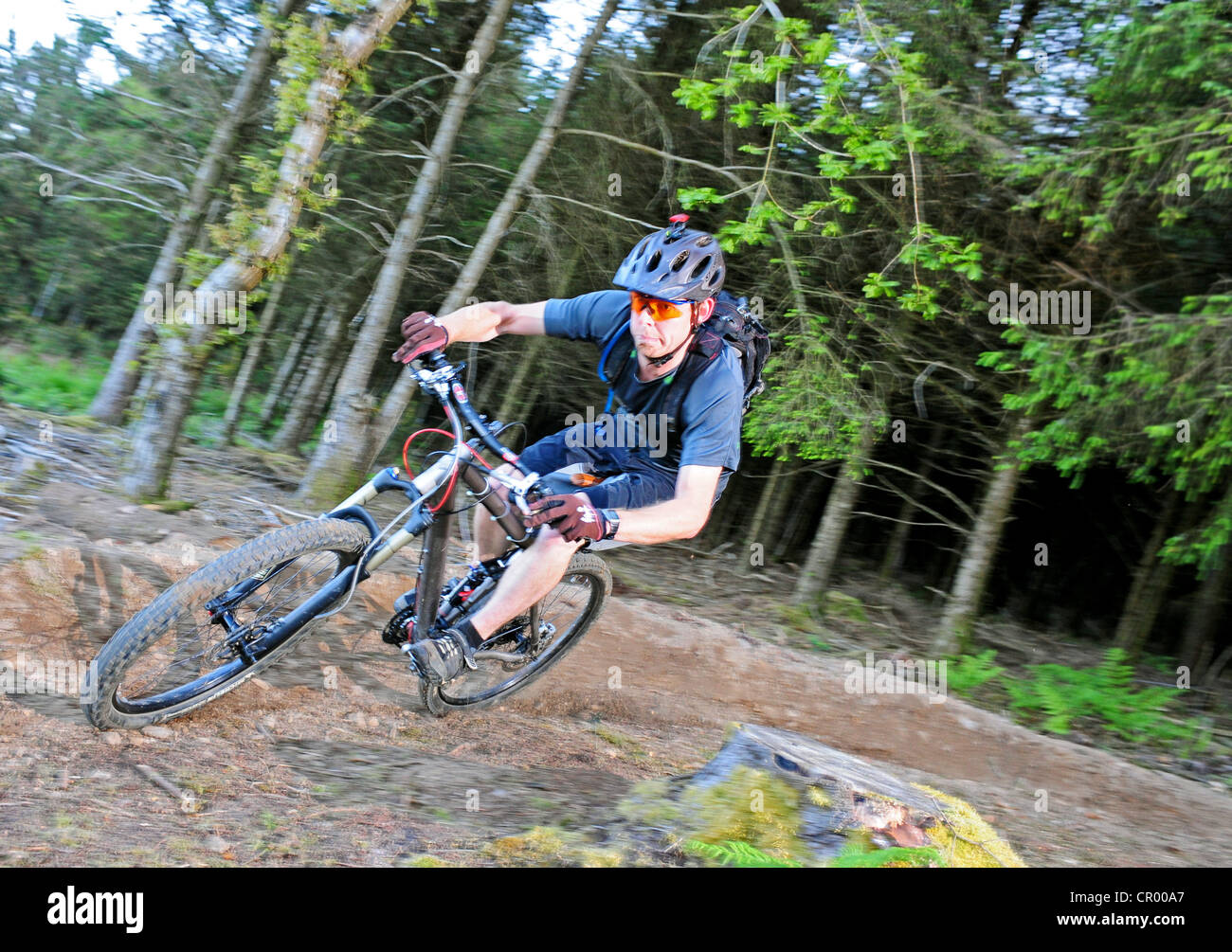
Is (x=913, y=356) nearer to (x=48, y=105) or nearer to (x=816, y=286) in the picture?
(x=816, y=286)

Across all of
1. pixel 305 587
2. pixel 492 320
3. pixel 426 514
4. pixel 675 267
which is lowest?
pixel 305 587

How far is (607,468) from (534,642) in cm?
113

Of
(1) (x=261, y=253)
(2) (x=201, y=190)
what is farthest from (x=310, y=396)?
(1) (x=261, y=253)

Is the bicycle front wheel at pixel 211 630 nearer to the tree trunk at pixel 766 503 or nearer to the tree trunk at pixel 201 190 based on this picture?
the tree trunk at pixel 201 190

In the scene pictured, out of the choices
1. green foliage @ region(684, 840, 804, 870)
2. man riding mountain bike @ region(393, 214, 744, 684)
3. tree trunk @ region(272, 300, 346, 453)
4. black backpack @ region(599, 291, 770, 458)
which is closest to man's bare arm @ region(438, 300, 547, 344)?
man riding mountain bike @ region(393, 214, 744, 684)

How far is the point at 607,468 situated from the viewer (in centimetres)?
420

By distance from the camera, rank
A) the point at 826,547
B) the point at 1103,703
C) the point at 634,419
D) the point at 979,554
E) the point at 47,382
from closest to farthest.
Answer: the point at 634,419 → the point at 1103,703 → the point at 979,554 → the point at 826,547 → the point at 47,382

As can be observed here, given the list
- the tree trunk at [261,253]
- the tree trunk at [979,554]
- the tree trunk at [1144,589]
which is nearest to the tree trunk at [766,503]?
the tree trunk at [979,554]

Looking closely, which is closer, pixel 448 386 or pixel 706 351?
pixel 448 386

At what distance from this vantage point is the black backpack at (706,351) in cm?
371

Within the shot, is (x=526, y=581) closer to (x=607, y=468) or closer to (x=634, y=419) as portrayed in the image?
(x=607, y=468)

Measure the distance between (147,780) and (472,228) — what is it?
9165 mm

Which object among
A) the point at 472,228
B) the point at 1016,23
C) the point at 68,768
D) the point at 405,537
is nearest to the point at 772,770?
the point at 405,537

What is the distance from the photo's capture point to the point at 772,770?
371 centimetres
